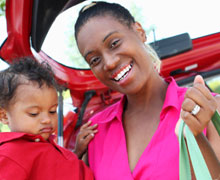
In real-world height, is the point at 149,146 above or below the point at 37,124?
below

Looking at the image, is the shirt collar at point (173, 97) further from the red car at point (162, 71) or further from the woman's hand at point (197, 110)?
the red car at point (162, 71)

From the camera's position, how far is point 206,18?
2.33 meters

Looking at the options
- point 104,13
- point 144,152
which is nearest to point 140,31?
point 104,13

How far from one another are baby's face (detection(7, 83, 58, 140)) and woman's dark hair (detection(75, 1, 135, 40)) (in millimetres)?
413

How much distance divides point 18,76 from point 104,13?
589 millimetres

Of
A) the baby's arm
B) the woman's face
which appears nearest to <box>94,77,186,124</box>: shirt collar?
the woman's face

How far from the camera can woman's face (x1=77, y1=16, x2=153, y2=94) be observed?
4.02 ft

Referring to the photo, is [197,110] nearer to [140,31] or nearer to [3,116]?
[140,31]

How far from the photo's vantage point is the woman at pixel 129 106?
3.47ft

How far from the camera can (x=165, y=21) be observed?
233 cm

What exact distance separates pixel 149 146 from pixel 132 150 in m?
0.12

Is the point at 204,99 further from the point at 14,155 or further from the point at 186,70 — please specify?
the point at 186,70

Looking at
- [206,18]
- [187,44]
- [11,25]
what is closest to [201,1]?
[206,18]

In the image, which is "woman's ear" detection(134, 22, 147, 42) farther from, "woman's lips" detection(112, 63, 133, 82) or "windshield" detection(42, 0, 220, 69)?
"windshield" detection(42, 0, 220, 69)
